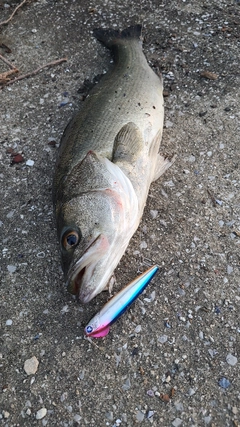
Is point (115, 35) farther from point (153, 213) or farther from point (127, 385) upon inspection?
point (127, 385)

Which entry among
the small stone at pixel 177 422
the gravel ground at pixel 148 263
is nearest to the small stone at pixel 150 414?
the gravel ground at pixel 148 263

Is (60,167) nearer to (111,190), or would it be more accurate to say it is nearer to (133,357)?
(111,190)

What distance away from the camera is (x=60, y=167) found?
3.25 m

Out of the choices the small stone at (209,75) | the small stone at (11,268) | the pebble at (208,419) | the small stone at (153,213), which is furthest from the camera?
the small stone at (209,75)

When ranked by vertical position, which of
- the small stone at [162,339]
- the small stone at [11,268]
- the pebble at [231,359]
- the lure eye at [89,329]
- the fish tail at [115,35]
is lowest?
the pebble at [231,359]

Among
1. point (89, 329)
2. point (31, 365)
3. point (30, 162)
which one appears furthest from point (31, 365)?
point (30, 162)

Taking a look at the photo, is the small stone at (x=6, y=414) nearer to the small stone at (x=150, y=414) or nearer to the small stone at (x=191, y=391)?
the small stone at (x=150, y=414)

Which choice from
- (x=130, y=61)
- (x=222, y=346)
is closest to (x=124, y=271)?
(x=222, y=346)

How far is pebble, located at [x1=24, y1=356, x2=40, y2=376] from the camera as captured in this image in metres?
2.72

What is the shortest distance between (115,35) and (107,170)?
8.43 feet

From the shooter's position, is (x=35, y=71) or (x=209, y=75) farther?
(x=35, y=71)

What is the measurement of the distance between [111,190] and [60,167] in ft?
1.86

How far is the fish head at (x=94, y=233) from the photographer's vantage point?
2588 mm

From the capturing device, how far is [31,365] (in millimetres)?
2746
